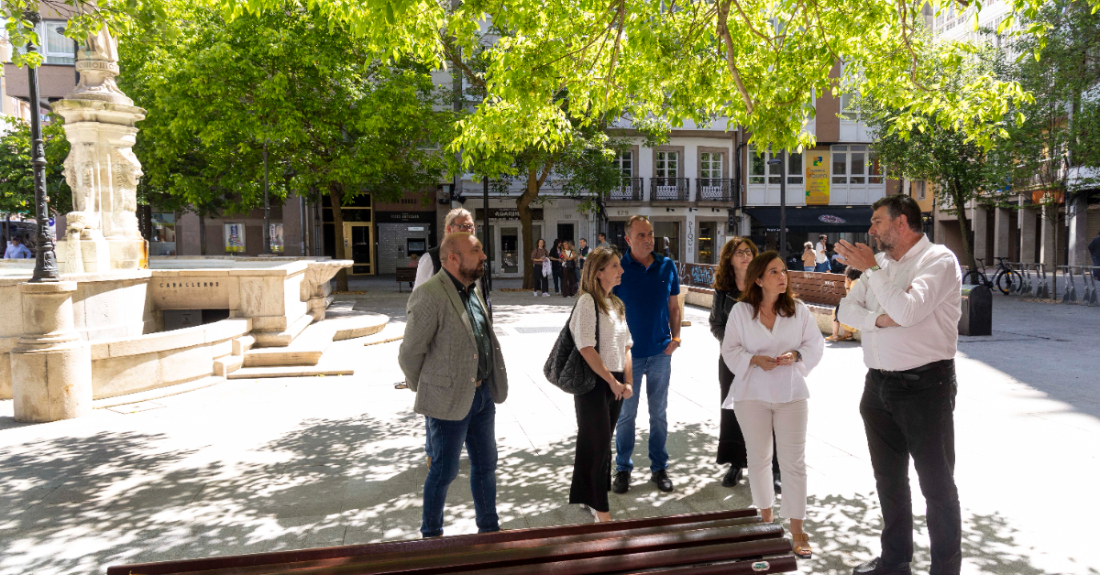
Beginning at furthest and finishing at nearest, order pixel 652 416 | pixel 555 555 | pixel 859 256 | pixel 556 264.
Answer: pixel 556 264 → pixel 652 416 → pixel 859 256 → pixel 555 555

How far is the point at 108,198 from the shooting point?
11227 millimetres

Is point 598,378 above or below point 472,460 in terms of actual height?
above

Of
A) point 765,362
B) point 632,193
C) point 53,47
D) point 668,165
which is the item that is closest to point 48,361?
point 765,362

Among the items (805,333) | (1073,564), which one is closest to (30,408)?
(805,333)

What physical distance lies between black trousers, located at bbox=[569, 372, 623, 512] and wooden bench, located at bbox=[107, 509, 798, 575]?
1.41m

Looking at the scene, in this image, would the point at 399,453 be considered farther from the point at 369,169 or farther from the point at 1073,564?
the point at 369,169

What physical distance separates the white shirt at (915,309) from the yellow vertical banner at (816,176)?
111 feet

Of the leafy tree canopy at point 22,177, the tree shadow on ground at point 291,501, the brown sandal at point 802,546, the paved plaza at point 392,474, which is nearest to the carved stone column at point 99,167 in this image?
the paved plaza at point 392,474

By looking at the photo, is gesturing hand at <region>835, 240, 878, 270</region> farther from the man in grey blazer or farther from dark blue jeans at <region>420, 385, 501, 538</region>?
dark blue jeans at <region>420, 385, 501, 538</region>

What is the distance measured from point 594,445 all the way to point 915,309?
6.03 feet

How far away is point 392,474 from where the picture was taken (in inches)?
209

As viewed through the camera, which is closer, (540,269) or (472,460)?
(472,460)

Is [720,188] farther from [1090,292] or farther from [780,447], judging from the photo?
[780,447]

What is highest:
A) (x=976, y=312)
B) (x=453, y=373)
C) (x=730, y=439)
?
(x=453, y=373)
